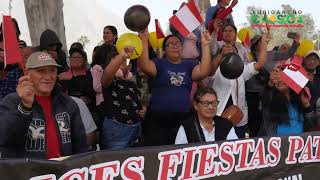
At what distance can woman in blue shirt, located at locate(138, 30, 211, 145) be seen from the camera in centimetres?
433

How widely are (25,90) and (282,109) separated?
2557 mm

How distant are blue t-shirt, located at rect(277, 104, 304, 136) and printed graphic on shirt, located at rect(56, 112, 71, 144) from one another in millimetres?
2052

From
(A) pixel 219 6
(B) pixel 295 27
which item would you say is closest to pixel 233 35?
(A) pixel 219 6

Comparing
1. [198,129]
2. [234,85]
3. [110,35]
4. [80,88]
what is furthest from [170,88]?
[110,35]

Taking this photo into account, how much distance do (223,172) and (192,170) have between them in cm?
26

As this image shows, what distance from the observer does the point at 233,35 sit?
5.38 m

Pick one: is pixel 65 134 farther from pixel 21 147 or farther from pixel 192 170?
pixel 192 170

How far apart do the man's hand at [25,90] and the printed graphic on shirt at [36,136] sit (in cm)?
26

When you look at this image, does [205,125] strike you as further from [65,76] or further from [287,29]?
[287,29]

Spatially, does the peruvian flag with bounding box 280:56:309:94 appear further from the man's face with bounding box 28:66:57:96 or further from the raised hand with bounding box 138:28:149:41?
the man's face with bounding box 28:66:57:96

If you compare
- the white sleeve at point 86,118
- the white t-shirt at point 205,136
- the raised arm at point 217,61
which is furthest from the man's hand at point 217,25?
the white sleeve at point 86,118

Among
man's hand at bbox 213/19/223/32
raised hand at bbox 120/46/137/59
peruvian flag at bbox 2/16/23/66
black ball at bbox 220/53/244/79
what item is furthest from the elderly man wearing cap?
man's hand at bbox 213/19/223/32

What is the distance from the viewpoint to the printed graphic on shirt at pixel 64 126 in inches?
123

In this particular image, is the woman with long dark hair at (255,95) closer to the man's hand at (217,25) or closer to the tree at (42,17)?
the man's hand at (217,25)
